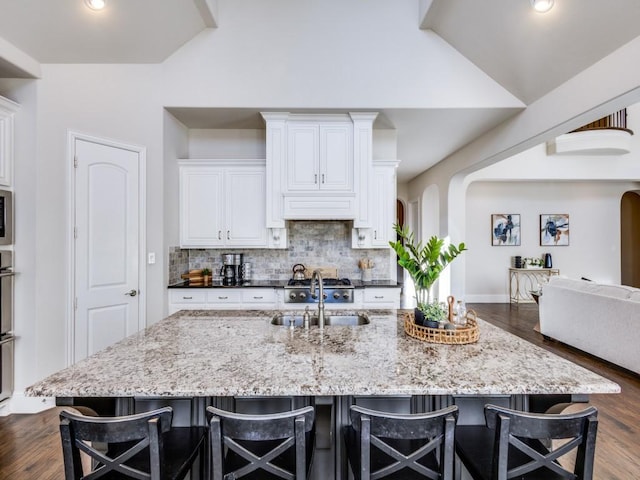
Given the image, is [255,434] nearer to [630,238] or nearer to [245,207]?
[245,207]

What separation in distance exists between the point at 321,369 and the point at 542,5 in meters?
2.99

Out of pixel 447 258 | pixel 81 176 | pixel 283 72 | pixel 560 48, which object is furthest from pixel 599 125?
pixel 81 176

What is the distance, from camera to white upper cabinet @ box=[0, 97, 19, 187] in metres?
2.70

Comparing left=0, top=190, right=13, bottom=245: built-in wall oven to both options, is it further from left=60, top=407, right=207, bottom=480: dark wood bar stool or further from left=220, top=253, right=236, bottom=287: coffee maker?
left=60, top=407, right=207, bottom=480: dark wood bar stool

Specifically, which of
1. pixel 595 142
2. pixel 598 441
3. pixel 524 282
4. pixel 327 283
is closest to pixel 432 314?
pixel 598 441

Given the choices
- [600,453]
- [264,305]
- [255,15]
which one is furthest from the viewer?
[264,305]

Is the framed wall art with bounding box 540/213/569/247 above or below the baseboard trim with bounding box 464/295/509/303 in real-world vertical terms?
above

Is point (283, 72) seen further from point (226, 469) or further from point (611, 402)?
point (611, 402)

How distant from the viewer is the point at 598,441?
2.30 meters

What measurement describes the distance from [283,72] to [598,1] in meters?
2.48

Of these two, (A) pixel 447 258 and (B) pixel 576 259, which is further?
(B) pixel 576 259

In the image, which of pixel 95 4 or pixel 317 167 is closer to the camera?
pixel 95 4

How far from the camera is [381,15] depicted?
3287 millimetres

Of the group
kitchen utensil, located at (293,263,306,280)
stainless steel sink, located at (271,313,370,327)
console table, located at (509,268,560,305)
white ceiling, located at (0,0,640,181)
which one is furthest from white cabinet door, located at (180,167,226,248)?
console table, located at (509,268,560,305)
